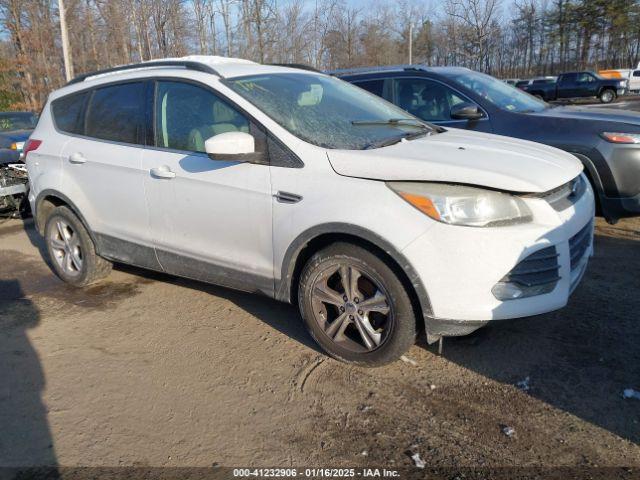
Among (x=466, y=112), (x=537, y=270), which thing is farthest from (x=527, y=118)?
(x=537, y=270)

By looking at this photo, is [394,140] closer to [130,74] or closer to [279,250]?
[279,250]

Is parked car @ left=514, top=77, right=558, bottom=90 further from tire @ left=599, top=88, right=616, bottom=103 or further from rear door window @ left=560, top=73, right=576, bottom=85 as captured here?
tire @ left=599, top=88, right=616, bottom=103

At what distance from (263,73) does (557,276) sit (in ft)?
8.31

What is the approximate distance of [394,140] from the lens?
3523 mm

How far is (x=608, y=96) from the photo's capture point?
2978cm

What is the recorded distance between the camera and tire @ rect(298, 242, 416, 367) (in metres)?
3.03

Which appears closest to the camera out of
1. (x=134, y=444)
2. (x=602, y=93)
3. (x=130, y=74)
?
(x=134, y=444)

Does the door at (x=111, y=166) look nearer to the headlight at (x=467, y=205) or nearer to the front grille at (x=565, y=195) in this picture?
the headlight at (x=467, y=205)

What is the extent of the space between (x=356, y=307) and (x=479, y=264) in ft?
2.55

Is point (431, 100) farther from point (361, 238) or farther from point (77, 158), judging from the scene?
point (77, 158)

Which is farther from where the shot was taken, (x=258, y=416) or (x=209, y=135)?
(x=209, y=135)

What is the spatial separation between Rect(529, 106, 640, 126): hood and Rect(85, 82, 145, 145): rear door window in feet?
13.1

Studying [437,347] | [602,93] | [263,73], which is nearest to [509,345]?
[437,347]

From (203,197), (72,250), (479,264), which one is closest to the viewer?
(479,264)
